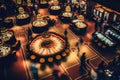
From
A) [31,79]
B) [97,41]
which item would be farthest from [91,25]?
[31,79]

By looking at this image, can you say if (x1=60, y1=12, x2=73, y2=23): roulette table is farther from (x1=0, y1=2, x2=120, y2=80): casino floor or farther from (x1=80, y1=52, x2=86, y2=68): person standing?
(x1=80, y1=52, x2=86, y2=68): person standing

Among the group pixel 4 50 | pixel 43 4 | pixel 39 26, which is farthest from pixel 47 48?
pixel 43 4

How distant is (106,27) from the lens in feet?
56.3

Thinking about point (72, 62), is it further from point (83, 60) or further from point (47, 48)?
point (47, 48)

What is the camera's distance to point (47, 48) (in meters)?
14.1

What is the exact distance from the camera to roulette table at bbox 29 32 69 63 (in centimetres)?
1270

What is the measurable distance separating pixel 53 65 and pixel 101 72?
441cm

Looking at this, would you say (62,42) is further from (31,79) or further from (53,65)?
(31,79)

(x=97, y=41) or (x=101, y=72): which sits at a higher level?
(x=97, y=41)

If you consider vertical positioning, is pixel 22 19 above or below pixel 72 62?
above

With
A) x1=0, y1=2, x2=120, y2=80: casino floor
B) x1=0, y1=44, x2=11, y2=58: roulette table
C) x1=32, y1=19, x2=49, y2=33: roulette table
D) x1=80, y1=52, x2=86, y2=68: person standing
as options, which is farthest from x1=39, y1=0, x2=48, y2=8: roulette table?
x1=80, y1=52, x2=86, y2=68: person standing

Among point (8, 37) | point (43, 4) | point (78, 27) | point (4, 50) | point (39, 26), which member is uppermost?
point (43, 4)

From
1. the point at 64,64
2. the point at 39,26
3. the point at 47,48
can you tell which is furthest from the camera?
the point at 39,26

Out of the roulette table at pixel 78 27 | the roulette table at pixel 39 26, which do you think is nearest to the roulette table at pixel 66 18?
the roulette table at pixel 78 27
